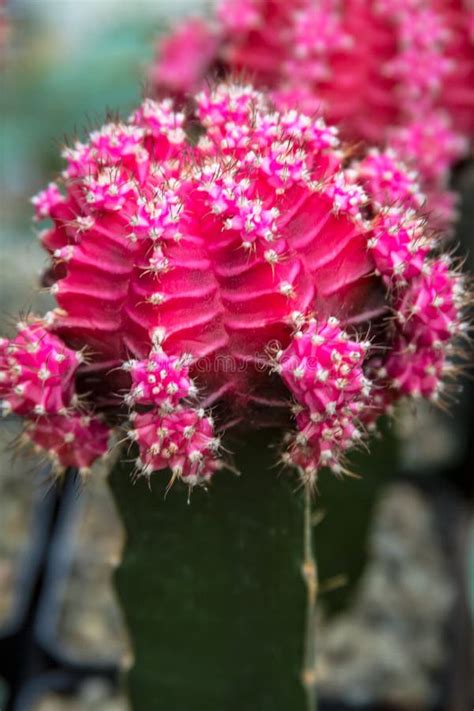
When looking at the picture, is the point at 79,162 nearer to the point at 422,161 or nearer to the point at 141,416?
the point at 141,416

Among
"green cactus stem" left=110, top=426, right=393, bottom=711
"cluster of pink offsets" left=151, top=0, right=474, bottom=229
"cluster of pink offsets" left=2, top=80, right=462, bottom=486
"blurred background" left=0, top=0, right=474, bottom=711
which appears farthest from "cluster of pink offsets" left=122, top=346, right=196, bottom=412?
"cluster of pink offsets" left=151, top=0, right=474, bottom=229

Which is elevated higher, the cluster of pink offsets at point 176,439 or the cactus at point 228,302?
the cactus at point 228,302

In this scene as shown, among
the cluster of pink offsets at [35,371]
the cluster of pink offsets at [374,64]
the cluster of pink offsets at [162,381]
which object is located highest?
the cluster of pink offsets at [374,64]

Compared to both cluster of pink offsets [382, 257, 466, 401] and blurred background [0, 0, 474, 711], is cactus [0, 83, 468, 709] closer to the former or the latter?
cluster of pink offsets [382, 257, 466, 401]

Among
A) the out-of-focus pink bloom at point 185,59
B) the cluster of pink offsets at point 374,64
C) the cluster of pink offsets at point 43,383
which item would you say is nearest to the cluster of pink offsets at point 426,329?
the cluster of pink offsets at point 43,383

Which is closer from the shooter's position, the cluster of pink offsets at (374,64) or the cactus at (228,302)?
the cactus at (228,302)

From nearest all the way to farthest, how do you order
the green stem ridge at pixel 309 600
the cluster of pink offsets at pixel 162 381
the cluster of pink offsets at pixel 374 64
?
the cluster of pink offsets at pixel 162 381 < the green stem ridge at pixel 309 600 < the cluster of pink offsets at pixel 374 64

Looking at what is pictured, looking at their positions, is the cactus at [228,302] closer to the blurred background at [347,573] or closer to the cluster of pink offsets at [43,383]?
the cluster of pink offsets at [43,383]
